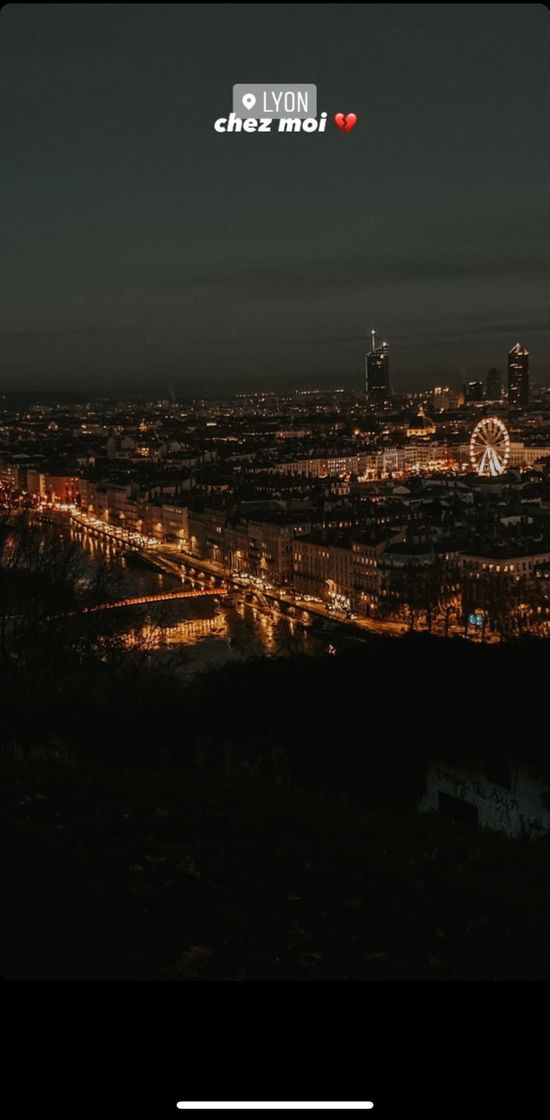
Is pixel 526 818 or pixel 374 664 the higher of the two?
pixel 374 664

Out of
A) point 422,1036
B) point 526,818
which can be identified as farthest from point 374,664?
point 422,1036

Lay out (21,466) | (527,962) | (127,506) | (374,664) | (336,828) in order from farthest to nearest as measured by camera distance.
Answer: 1. (21,466)
2. (127,506)
3. (374,664)
4. (336,828)
5. (527,962)

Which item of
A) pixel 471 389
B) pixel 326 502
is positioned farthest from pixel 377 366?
pixel 326 502

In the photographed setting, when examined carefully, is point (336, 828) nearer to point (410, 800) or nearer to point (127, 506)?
point (410, 800)

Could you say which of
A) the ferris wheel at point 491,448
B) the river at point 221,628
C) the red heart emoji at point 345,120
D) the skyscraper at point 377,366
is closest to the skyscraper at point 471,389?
the skyscraper at point 377,366

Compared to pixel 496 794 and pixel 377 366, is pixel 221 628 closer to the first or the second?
pixel 496 794

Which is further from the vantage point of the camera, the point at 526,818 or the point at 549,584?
the point at 549,584

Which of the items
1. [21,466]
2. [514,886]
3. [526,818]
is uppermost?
[21,466]
